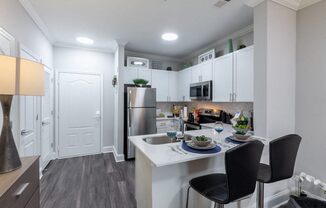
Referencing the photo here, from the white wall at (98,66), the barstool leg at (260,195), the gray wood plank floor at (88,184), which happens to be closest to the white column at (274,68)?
the barstool leg at (260,195)

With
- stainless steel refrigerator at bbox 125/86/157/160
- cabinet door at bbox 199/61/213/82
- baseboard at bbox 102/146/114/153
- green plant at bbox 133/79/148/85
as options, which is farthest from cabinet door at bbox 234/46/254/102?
baseboard at bbox 102/146/114/153

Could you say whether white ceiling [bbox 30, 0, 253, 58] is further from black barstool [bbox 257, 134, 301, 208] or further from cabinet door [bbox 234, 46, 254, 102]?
black barstool [bbox 257, 134, 301, 208]

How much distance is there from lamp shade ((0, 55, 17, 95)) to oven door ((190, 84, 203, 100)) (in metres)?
3.20

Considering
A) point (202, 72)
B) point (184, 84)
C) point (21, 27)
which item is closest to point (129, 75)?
point (184, 84)

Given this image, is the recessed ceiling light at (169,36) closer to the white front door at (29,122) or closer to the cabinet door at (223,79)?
the cabinet door at (223,79)

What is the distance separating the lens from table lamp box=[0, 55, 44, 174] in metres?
0.98

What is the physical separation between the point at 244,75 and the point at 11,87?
288cm

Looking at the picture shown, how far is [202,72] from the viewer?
3.67m

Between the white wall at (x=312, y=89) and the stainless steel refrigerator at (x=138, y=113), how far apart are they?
2.70m

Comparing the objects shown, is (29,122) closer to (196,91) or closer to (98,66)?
(98,66)

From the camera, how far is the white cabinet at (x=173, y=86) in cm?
454

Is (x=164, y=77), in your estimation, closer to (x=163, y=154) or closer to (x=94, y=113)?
(x=94, y=113)

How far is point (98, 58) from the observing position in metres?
4.08

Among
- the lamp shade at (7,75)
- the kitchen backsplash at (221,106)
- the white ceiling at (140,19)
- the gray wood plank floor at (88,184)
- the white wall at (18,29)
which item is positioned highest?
the white ceiling at (140,19)
